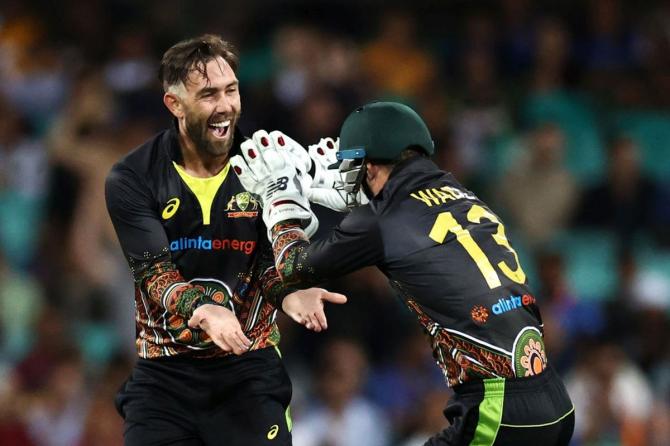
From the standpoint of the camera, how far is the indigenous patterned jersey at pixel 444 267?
529cm

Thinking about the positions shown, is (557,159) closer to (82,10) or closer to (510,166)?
(510,166)

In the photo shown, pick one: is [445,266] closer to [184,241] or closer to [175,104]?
[184,241]

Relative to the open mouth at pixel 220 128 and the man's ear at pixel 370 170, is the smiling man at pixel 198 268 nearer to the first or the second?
the open mouth at pixel 220 128

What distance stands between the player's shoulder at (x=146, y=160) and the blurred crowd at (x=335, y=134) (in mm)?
2996

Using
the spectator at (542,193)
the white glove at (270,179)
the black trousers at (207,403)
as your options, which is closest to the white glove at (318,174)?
the white glove at (270,179)

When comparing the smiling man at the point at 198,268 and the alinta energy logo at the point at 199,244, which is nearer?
the smiling man at the point at 198,268

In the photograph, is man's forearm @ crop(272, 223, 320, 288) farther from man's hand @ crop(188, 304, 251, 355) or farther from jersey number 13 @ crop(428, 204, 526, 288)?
jersey number 13 @ crop(428, 204, 526, 288)

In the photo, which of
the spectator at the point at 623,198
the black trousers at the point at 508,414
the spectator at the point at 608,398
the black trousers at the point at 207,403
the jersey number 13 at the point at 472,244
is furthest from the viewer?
the spectator at the point at 623,198

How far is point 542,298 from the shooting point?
10.3 meters

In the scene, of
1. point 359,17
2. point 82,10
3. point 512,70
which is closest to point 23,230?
point 82,10

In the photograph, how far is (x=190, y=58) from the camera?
5707 millimetres

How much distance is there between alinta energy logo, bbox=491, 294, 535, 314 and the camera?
531 centimetres

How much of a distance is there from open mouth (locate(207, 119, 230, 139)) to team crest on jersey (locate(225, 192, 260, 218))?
0.30 metres

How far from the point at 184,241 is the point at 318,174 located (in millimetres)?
761
